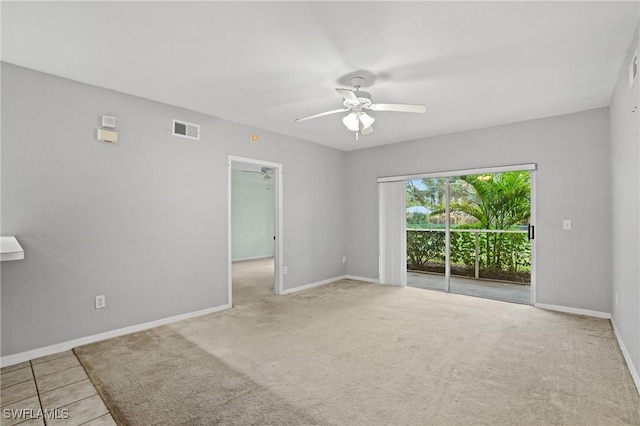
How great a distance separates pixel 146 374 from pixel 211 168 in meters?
2.49

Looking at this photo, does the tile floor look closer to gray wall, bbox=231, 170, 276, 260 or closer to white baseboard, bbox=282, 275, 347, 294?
white baseboard, bbox=282, 275, 347, 294

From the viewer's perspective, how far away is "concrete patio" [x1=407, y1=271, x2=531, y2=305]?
487 cm

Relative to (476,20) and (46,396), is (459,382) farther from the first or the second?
(46,396)

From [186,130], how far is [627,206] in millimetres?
4463

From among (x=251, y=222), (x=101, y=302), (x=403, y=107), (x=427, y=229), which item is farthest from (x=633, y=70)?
(x=251, y=222)

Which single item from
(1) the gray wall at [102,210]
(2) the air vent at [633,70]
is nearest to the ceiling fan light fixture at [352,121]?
(1) the gray wall at [102,210]

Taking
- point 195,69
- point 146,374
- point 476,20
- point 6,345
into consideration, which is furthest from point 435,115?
point 6,345

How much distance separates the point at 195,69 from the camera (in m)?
2.87

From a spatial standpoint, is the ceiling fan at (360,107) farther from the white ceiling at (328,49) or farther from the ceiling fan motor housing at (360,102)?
the white ceiling at (328,49)

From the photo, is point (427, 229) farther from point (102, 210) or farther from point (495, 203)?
Result: point (102, 210)

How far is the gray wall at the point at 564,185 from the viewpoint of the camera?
12.5ft

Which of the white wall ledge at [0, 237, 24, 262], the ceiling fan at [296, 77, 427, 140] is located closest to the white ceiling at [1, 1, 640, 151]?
the ceiling fan at [296, 77, 427, 140]

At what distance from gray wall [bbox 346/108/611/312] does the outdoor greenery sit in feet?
3.20
